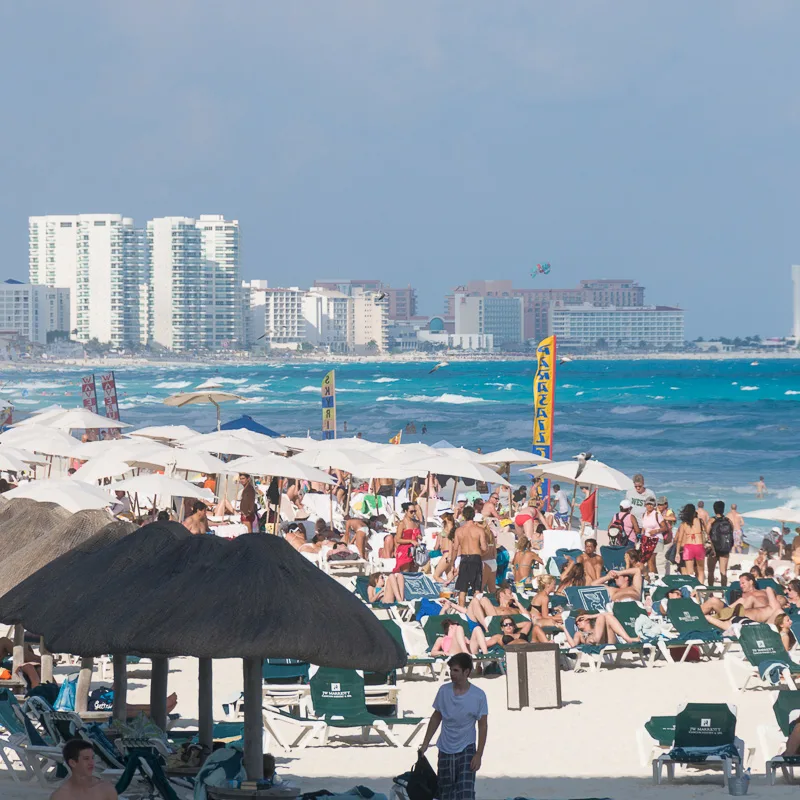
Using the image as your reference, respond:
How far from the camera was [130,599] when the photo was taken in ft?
21.0

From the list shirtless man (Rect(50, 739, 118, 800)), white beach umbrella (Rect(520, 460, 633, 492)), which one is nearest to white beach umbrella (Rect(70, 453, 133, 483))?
white beach umbrella (Rect(520, 460, 633, 492))

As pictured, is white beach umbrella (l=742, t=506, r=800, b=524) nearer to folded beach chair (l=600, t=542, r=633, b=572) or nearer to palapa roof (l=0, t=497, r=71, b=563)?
folded beach chair (l=600, t=542, r=633, b=572)

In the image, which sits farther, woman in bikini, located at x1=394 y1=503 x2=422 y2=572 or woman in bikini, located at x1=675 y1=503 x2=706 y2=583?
woman in bikini, located at x1=675 y1=503 x2=706 y2=583

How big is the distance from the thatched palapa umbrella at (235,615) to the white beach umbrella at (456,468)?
11.0m

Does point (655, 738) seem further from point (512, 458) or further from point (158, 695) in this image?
point (512, 458)

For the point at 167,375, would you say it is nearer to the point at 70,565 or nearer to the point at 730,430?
the point at 730,430

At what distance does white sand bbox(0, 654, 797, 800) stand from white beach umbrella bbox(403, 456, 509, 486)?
244 inches

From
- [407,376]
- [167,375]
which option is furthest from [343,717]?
[167,375]

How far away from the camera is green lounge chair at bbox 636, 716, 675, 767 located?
8.36 metres

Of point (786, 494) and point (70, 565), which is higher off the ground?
point (70, 565)

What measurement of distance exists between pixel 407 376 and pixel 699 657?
4788 inches

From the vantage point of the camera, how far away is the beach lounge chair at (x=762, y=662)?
10.6 metres

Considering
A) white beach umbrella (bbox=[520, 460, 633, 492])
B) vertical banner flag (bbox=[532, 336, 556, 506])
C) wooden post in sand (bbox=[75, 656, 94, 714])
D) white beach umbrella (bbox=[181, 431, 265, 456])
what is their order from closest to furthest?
1. wooden post in sand (bbox=[75, 656, 94, 714])
2. white beach umbrella (bbox=[520, 460, 633, 492])
3. white beach umbrella (bbox=[181, 431, 265, 456])
4. vertical banner flag (bbox=[532, 336, 556, 506])

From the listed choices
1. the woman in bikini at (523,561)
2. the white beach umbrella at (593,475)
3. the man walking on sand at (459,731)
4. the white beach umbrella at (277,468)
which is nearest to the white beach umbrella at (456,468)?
the white beach umbrella at (593,475)
